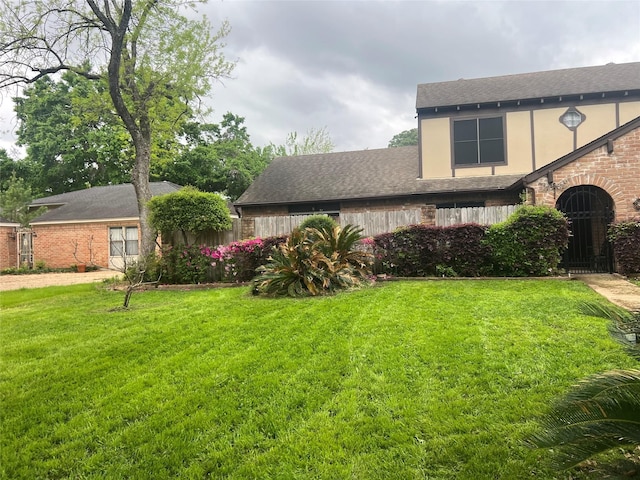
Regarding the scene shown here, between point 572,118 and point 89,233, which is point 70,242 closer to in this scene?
point 89,233

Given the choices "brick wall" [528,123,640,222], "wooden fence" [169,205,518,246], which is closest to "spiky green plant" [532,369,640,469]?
"wooden fence" [169,205,518,246]

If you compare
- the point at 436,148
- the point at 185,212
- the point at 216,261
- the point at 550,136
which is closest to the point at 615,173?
the point at 550,136

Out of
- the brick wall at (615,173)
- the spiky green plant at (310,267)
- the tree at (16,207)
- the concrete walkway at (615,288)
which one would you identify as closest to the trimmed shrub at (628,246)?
the concrete walkway at (615,288)

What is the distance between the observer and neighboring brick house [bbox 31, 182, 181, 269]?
1784 centimetres

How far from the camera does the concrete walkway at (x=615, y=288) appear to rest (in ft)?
18.6

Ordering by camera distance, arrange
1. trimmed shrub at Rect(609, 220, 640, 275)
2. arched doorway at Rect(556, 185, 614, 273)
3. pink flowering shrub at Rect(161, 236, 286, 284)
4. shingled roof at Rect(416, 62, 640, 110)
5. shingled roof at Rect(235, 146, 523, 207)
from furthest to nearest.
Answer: shingled roof at Rect(235, 146, 523, 207) → shingled roof at Rect(416, 62, 640, 110) → arched doorway at Rect(556, 185, 614, 273) → pink flowering shrub at Rect(161, 236, 286, 284) → trimmed shrub at Rect(609, 220, 640, 275)

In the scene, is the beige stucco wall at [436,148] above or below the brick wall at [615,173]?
above

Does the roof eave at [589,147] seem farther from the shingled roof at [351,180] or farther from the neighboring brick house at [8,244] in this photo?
the neighboring brick house at [8,244]

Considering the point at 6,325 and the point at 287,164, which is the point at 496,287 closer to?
the point at 6,325

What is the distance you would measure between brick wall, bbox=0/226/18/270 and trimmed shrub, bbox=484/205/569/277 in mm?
22151

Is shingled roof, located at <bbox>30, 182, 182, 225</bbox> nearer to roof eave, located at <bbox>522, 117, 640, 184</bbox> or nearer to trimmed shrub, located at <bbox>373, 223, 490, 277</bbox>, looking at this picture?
trimmed shrub, located at <bbox>373, 223, 490, 277</bbox>

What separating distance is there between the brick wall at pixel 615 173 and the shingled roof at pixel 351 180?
2.79 metres

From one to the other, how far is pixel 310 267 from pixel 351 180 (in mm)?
8435

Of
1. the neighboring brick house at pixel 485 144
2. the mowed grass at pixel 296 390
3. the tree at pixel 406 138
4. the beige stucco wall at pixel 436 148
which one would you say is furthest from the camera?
the tree at pixel 406 138
